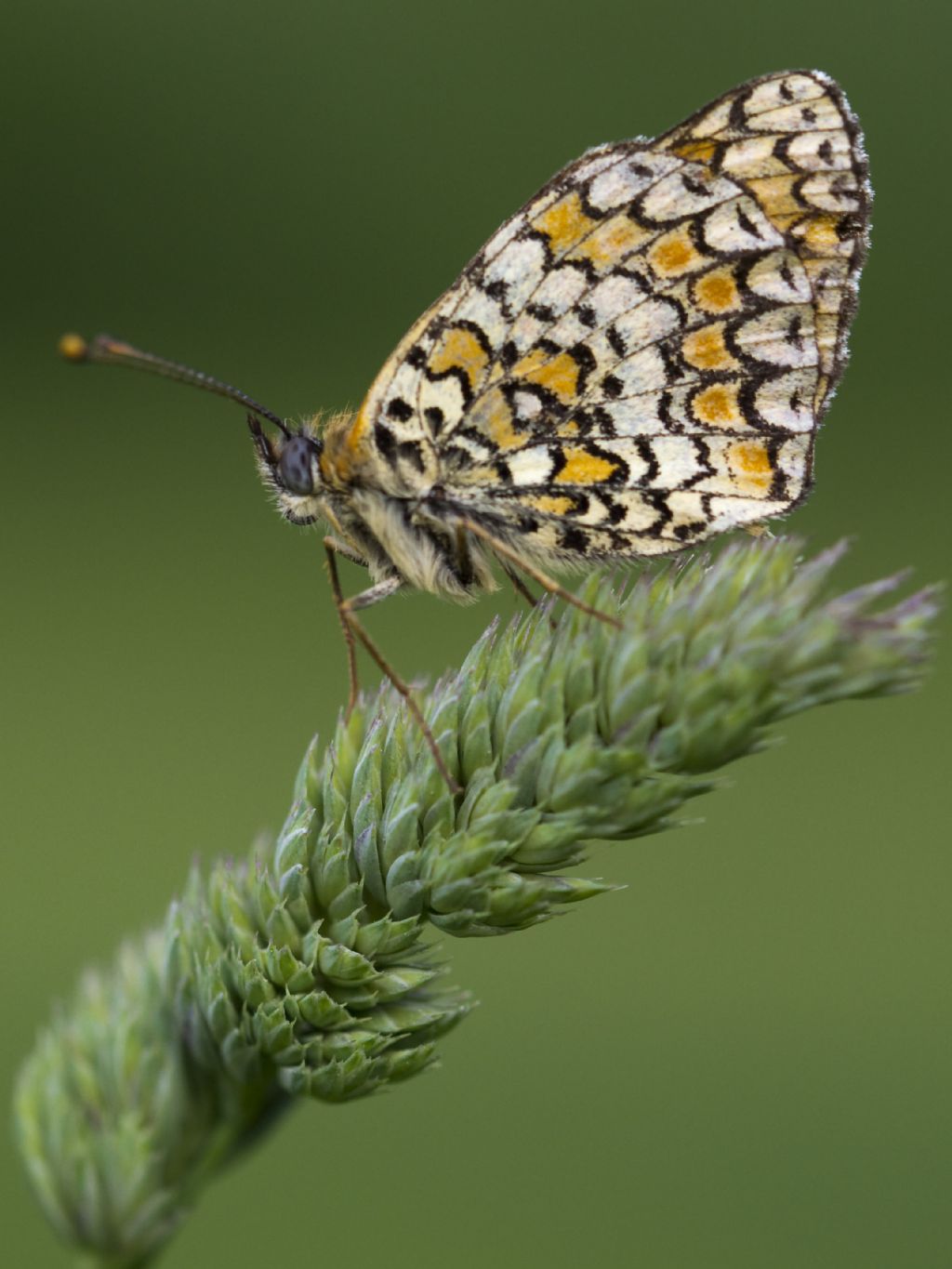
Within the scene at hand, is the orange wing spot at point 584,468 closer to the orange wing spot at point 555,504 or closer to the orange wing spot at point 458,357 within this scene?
the orange wing spot at point 555,504

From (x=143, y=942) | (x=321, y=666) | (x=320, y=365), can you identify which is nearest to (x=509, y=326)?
(x=143, y=942)

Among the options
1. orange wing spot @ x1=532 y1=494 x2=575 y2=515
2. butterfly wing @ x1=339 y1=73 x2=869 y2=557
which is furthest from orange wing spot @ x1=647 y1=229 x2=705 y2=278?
orange wing spot @ x1=532 y1=494 x2=575 y2=515

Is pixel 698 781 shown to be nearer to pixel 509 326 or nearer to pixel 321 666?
pixel 509 326

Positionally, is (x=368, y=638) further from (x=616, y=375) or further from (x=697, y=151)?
(x=697, y=151)

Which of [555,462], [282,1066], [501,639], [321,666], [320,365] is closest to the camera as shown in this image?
[282,1066]

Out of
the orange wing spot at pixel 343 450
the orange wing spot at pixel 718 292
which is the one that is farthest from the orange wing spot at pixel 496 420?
the orange wing spot at pixel 718 292

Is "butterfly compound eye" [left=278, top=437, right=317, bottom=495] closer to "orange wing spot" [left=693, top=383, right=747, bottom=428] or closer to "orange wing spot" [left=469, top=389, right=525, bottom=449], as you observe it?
"orange wing spot" [left=469, top=389, right=525, bottom=449]

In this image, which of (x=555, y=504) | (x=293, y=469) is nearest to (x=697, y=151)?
(x=555, y=504)
